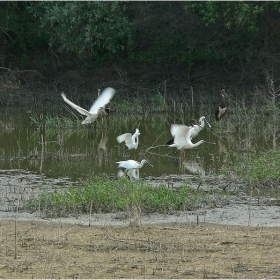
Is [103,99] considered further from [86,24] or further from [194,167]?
[86,24]

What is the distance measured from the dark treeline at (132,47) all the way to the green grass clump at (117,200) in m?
12.0

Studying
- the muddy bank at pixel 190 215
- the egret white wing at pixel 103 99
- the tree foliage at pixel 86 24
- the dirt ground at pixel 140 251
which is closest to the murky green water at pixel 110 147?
the egret white wing at pixel 103 99

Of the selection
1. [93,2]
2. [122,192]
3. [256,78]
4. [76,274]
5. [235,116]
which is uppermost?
[93,2]

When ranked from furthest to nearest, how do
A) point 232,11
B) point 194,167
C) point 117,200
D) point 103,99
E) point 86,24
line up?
point 86,24 → point 232,11 → point 103,99 → point 194,167 → point 117,200

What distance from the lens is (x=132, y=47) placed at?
24609mm

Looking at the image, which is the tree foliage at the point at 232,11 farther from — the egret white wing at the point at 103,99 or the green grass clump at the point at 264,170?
the green grass clump at the point at 264,170

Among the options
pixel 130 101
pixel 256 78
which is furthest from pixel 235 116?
pixel 256 78

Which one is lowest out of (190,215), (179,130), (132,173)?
(190,215)

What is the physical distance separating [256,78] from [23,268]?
17144mm

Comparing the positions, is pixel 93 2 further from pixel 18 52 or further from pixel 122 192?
pixel 122 192

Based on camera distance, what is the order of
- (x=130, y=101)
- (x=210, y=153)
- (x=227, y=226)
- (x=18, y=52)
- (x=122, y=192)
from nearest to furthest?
(x=227, y=226), (x=122, y=192), (x=210, y=153), (x=130, y=101), (x=18, y=52)

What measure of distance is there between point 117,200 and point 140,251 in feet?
6.65

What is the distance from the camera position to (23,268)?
6191 mm

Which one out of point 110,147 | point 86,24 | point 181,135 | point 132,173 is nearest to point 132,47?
point 86,24
